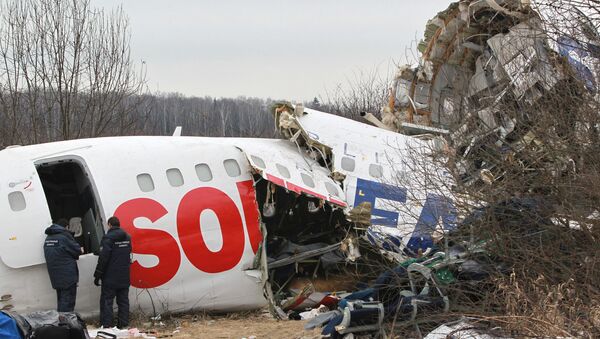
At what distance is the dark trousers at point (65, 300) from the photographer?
37.9ft

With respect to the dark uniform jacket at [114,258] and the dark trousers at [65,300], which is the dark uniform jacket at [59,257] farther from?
the dark uniform jacket at [114,258]

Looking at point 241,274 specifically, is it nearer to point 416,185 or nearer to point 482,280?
point 416,185

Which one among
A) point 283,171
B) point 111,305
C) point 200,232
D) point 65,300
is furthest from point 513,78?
point 65,300

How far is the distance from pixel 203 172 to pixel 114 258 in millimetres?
2032

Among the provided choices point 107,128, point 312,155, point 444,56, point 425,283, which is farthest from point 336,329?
point 107,128

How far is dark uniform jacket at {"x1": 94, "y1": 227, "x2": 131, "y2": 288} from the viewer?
11.7m

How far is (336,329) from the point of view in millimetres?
9625

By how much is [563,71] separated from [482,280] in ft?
9.09

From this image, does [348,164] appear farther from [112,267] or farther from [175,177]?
[112,267]

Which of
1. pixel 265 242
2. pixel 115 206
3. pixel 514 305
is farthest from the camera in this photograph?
pixel 265 242

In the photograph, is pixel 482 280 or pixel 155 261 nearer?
pixel 482 280

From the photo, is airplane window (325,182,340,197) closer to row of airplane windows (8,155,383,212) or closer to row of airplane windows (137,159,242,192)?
row of airplane windows (8,155,383,212)

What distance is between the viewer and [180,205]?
12.6m

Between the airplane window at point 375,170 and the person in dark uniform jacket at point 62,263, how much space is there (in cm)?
516
